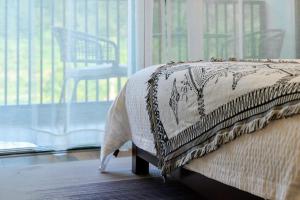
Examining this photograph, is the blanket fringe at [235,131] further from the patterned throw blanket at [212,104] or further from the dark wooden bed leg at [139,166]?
the dark wooden bed leg at [139,166]

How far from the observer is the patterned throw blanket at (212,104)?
36.4 inches

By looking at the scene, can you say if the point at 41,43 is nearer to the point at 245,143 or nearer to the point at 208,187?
the point at 208,187

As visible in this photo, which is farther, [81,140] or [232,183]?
[81,140]

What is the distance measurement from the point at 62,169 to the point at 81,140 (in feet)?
1.90

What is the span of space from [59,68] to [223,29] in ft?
4.15

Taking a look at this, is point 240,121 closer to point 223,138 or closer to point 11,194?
point 223,138

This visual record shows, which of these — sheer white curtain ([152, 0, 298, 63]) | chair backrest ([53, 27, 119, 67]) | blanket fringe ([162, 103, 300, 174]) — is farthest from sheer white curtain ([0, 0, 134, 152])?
blanket fringe ([162, 103, 300, 174])

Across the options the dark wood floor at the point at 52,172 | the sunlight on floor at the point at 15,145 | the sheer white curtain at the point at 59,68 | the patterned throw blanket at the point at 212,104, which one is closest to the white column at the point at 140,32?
the sheer white curtain at the point at 59,68

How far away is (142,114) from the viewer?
1736 mm

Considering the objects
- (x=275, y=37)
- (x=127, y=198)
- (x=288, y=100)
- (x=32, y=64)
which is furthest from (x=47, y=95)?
(x=288, y=100)

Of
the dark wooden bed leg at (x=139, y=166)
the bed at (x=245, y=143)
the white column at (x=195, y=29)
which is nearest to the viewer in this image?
the bed at (x=245, y=143)

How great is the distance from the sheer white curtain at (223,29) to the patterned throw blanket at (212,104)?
132 centimetres

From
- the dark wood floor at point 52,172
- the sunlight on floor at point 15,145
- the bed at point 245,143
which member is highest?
the bed at point 245,143

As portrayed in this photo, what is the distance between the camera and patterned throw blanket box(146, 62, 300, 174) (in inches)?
36.4
